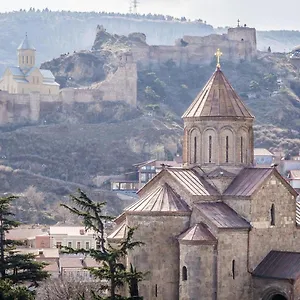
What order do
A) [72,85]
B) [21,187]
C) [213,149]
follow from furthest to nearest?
[72,85]
[21,187]
[213,149]

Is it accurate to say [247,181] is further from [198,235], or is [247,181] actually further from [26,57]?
[26,57]

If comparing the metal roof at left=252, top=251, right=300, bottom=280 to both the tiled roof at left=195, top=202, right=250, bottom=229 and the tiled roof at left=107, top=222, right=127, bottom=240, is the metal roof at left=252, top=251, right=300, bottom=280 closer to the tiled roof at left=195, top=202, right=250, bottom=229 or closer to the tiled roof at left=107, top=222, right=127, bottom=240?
the tiled roof at left=195, top=202, right=250, bottom=229

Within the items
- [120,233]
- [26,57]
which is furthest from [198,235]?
[26,57]

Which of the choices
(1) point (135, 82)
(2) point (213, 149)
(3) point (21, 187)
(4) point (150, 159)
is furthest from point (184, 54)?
(2) point (213, 149)

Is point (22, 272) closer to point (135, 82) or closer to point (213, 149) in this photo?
point (213, 149)

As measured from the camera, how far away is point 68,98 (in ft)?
390

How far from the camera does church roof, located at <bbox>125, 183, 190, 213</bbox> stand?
138 feet

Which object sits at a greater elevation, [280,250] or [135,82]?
[135,82]

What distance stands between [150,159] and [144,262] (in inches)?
2955

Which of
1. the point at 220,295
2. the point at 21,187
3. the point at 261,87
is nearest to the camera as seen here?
the point at 220,295

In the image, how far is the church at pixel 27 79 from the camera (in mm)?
118125

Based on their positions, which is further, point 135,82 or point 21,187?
point 135,82

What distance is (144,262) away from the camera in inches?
1646

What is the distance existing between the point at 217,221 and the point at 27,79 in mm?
78819
